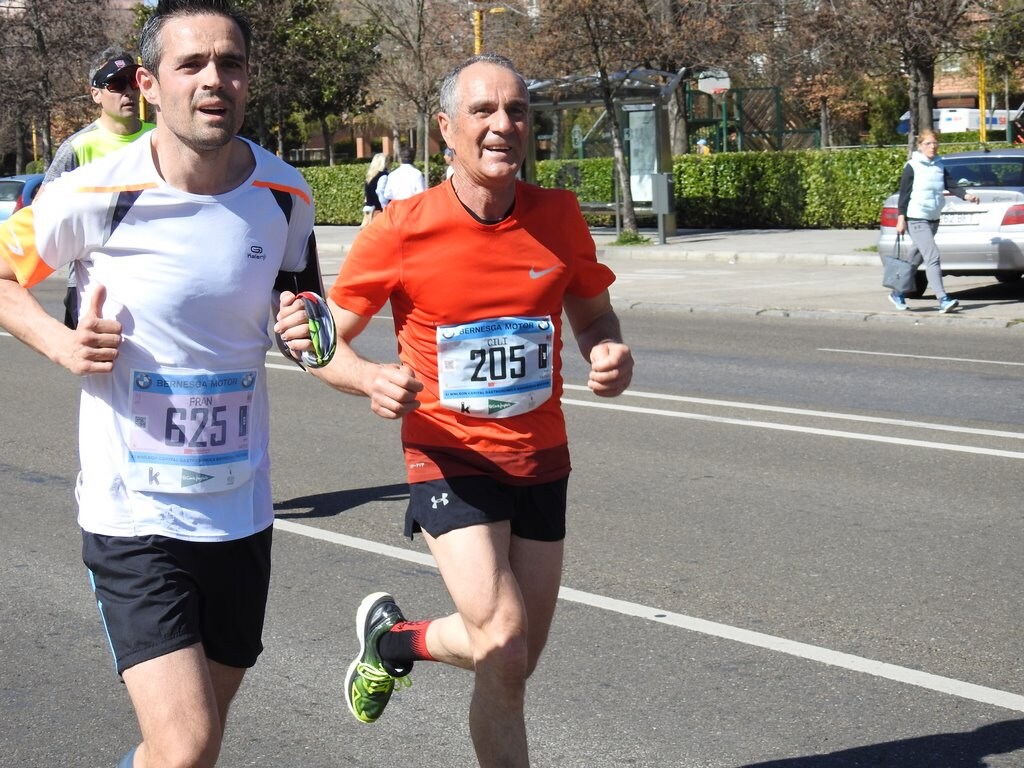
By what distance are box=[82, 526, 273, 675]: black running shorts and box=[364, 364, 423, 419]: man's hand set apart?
1.42 ft

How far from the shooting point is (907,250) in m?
16.0

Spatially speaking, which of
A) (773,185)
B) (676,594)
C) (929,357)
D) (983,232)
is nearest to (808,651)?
(676,594)

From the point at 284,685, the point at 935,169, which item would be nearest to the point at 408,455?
the point at 284,685

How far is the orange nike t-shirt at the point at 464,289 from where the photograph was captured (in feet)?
12.4

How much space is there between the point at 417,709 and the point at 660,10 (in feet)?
80.9

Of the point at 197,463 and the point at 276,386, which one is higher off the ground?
the point at 197,463

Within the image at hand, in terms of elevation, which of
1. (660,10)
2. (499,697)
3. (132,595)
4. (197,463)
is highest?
(660,10)

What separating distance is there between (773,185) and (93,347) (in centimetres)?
2736

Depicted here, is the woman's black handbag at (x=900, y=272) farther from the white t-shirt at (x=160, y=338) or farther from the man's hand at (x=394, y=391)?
the white t-shirt at (x=160, y=338)

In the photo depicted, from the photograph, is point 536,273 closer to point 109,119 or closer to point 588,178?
point 109,119

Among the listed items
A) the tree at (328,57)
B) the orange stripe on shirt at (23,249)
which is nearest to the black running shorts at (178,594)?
the orange stripe on shirt at (23,249)

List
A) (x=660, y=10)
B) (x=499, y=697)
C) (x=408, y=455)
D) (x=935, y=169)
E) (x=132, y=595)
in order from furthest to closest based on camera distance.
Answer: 1. (x=660, y=10)
2. (x=935, y=169)
3. (x=408, y=455)
4. (x=499, y=697)
5. (x=132, y=595)

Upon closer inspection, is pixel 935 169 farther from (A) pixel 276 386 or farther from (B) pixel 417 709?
(B) pixel 417 709

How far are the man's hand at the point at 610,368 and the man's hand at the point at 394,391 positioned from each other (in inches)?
21.8
